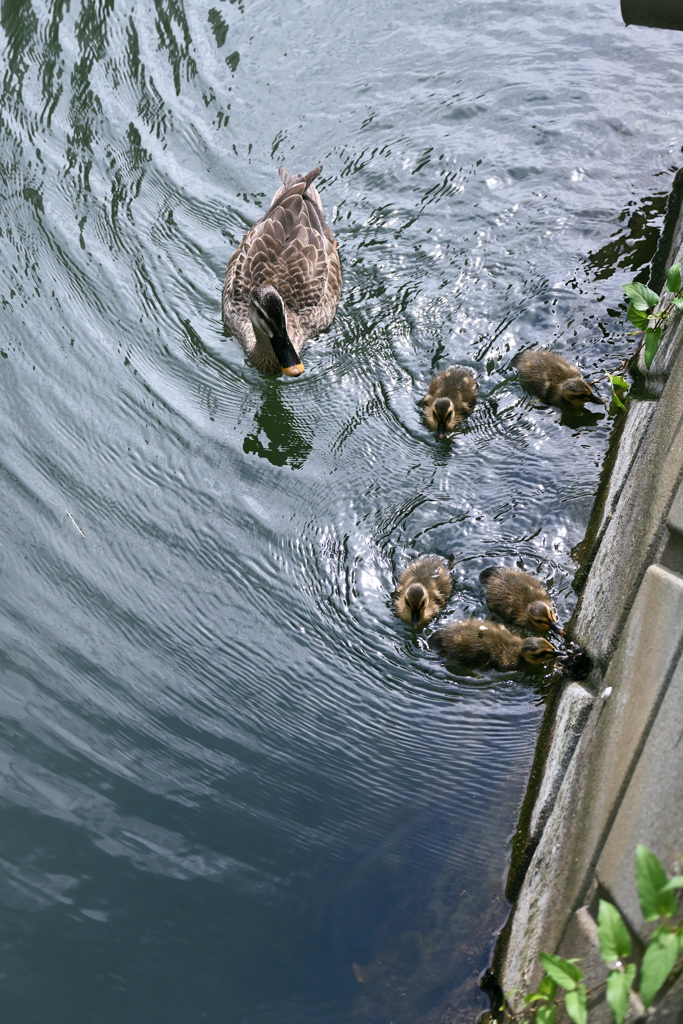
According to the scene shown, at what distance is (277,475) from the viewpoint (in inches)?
162

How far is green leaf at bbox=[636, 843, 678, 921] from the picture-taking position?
176cm

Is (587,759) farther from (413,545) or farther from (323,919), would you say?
(413,545)

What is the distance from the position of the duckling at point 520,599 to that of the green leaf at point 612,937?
4.81 feet

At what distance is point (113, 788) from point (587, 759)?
1.66 metres

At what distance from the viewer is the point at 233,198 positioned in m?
5.25

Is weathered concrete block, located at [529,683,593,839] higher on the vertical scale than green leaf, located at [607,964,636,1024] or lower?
lower

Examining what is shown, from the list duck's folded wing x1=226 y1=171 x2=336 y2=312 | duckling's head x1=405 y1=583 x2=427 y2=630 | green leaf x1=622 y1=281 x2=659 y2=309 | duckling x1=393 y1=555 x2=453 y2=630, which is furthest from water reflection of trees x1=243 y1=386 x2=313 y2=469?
green leaf x1=622 y1=281 x2=659 y2=309

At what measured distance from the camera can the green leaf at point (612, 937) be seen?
72.6 inches

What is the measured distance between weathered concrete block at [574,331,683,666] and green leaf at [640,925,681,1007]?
47.8 inches

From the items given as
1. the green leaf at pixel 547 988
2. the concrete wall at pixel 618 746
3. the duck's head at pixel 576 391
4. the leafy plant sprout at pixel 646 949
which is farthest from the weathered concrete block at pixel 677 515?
the duck's head at pixel 576 391

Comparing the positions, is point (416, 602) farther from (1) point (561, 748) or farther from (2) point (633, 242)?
(2) point (633, 242)

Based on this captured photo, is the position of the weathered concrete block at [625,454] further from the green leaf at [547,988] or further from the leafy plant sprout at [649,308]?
the green leaf at [547,988]

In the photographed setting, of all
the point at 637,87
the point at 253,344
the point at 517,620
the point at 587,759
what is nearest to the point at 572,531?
the point at 517,620

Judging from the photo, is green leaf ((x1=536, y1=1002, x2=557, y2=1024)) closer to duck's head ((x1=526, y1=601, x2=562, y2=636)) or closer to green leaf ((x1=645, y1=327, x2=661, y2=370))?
duck's head ((x1=526, y1=601, x2=562, y2=636))
